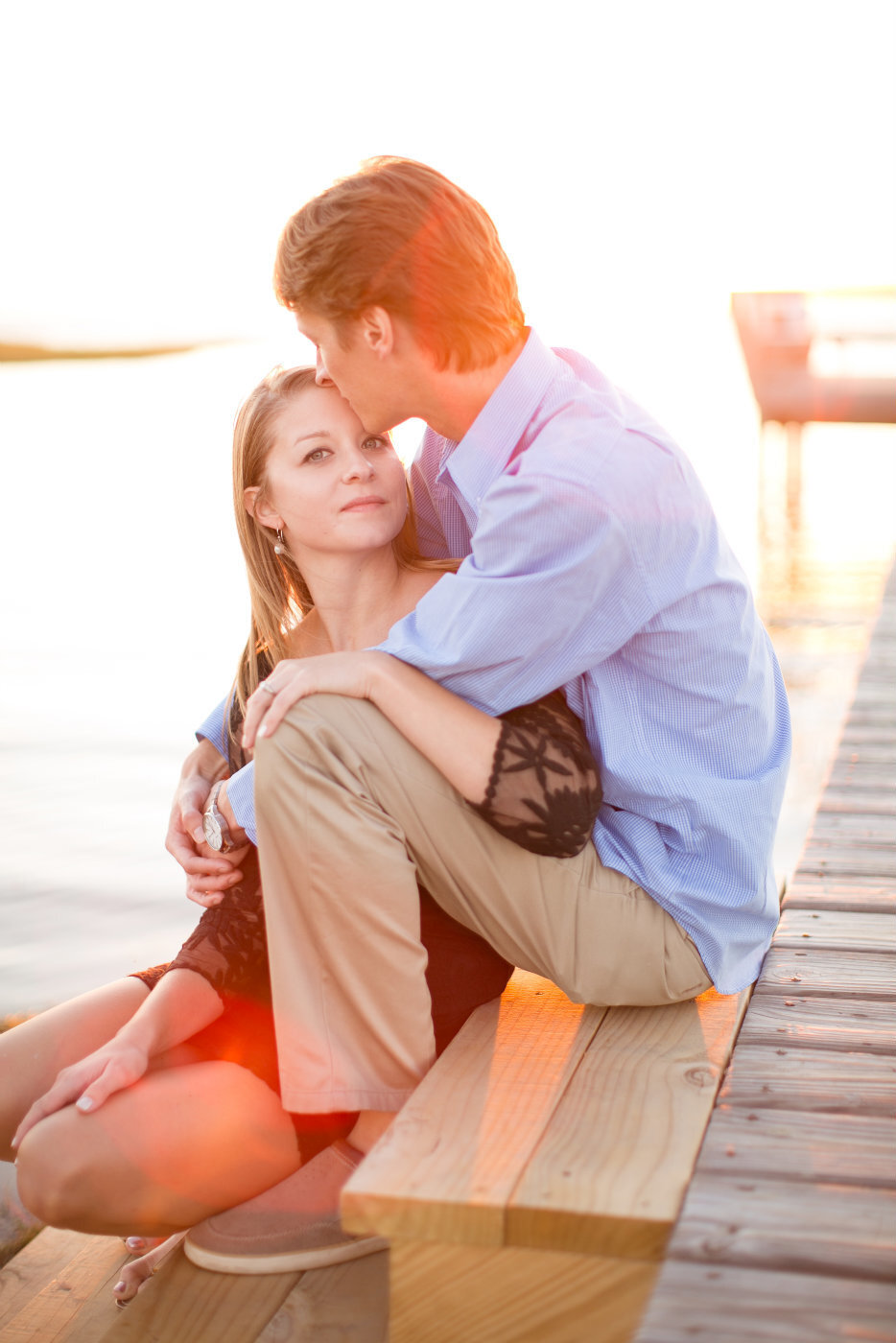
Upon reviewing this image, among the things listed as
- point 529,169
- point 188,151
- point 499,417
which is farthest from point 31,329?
point 499,417

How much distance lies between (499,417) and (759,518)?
8.31m

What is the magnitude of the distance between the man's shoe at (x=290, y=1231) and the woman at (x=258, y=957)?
31 mm

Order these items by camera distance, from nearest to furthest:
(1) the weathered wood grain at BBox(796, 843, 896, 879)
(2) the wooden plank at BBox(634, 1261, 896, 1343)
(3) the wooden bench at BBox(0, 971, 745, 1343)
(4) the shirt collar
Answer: (2) the wooden plank at BBox(634, 1261, 896, 1343) → (3) the wooden bench at BBox(0, 971, 745, 1343) → (4) the shirt collar → (1) the weathered wood grain at BBox(796, 843, 896, 879)

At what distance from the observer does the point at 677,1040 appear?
1.91 meters

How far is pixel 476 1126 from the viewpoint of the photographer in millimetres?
1684

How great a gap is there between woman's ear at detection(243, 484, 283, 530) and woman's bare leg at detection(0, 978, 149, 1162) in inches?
33.7

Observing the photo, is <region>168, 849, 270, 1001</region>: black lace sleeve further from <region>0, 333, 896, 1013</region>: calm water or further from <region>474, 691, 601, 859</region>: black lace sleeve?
<region>0, 333, 896, 1013</region>: calm water

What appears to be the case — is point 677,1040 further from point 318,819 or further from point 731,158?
point 731,158

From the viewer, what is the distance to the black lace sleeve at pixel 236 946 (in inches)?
86.4

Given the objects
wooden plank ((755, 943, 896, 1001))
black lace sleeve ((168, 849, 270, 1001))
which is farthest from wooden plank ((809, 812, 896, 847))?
black lace sleeve ((168, 849, 270, 1001))

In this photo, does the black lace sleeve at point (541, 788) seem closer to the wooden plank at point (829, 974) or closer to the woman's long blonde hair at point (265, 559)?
the wooden plank at point (829, 974)

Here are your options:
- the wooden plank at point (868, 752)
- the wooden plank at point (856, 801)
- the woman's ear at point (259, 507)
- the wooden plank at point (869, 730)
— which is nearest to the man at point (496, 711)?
the woman's ear at point (259, 507)

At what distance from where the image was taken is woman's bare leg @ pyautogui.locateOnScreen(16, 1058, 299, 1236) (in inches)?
74.5

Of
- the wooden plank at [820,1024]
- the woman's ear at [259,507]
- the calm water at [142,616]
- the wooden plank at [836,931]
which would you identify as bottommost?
the calm water at [142,616]
